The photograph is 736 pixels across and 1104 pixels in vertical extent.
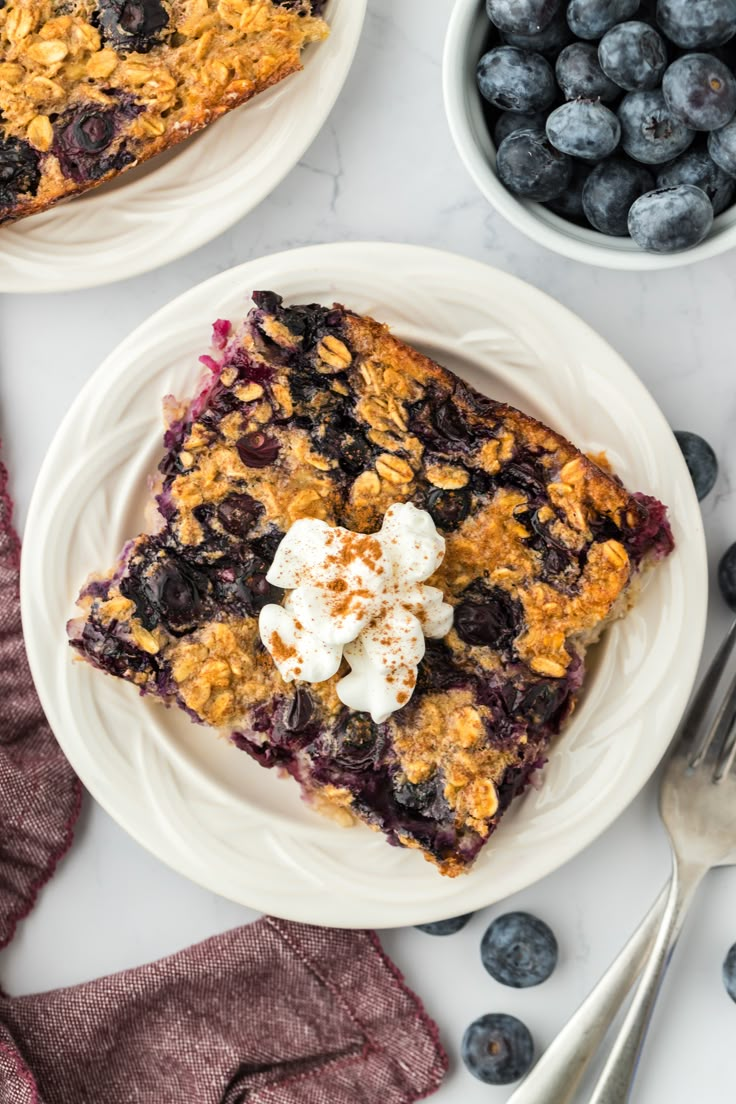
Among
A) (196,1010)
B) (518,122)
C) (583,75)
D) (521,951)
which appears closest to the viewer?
(583,75)

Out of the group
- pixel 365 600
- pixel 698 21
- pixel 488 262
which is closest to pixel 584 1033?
pixel 365 600

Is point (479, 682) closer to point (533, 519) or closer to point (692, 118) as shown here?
point (533, 519)

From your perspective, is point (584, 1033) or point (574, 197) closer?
point (574, 197)

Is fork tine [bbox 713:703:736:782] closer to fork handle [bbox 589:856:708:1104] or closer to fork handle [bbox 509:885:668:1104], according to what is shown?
fork handle [bbox 589:856:708:1104]

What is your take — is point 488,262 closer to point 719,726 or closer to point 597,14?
point 597,14

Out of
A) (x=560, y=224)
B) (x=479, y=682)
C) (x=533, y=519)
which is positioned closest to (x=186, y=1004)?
(x=479, y=682)

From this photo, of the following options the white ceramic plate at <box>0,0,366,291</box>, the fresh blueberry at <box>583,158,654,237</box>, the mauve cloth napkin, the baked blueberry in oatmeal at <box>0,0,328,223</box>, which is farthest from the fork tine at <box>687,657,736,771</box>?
the baked blueberry in oatmeal at <box>0,0,328,223</box>

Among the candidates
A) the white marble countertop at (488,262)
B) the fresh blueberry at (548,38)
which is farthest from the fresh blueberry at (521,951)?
the fresh blueberry at (548,38)
